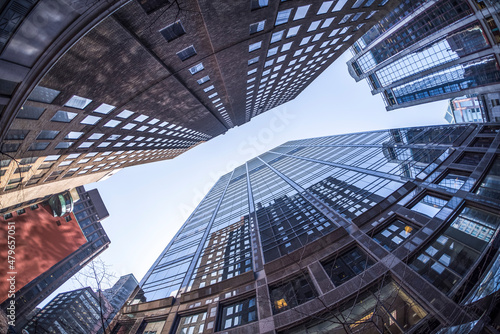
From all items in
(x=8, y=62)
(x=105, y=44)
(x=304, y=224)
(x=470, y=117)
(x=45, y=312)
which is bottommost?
(x=470, y=117)

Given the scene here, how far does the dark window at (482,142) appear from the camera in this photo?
2230cm

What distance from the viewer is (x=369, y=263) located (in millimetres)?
15031

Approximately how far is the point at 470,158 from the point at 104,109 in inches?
1367

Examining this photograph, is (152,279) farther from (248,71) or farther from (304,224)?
(248,71)

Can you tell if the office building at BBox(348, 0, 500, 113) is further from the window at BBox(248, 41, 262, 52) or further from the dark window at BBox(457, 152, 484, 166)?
the window at BBox(248, 41, 262, 52)

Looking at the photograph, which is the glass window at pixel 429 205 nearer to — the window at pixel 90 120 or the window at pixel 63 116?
the window at pixel 90 120

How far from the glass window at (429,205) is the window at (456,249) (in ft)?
5.71

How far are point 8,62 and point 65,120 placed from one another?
8.74 meters

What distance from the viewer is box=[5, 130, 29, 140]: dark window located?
485 inches

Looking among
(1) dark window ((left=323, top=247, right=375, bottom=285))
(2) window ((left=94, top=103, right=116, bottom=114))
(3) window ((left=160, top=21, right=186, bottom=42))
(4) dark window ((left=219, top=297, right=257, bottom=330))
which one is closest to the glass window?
(1) dark window ((left=323, top=247, right=375, bottom=285))

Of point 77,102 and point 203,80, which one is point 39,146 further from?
point 203,80

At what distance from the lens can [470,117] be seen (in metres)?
74.6

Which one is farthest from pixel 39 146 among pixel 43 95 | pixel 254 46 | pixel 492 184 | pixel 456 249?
pixel 492 184

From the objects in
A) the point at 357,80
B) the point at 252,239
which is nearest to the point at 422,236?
the point at 252,239
